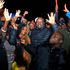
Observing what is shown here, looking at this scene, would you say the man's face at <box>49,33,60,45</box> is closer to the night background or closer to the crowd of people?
the crowd of people

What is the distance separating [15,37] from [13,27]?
220 mm

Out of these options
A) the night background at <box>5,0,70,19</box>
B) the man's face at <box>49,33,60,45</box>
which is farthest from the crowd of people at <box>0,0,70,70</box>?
the night background at <box>5,0,70,19</box>

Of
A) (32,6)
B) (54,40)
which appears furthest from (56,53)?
(32,6)

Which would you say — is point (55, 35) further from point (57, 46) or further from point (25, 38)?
point (25, 38)

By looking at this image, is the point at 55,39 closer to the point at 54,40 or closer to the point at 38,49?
the point at 54,40

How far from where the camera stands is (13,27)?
356 inches

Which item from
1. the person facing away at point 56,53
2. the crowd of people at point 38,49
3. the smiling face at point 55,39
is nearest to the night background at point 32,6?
the crowd of people at point 38,49

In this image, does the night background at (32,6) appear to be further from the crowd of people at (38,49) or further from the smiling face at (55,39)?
the smiling face at (55,39)

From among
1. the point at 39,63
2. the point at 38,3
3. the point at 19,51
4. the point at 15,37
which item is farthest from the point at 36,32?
the point at 38,3

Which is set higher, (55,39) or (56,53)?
(55,39)

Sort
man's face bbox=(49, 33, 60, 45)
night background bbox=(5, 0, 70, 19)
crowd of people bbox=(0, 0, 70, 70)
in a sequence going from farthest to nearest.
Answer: night background bbox=(5, 0, 70, 19), crowd of people bbox=(0, 0, 70, 70), man's face bbox=(49, 33, 60, 45)

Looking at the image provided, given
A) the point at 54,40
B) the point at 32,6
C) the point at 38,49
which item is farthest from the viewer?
the point at 32,6

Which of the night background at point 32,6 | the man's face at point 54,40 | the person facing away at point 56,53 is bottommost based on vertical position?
the person facing away at point 56,53

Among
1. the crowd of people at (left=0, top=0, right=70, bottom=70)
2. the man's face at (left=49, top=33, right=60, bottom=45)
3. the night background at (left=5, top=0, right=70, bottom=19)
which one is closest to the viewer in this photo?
the man's face at (left=49, top=33, right=60, bottom=45)
